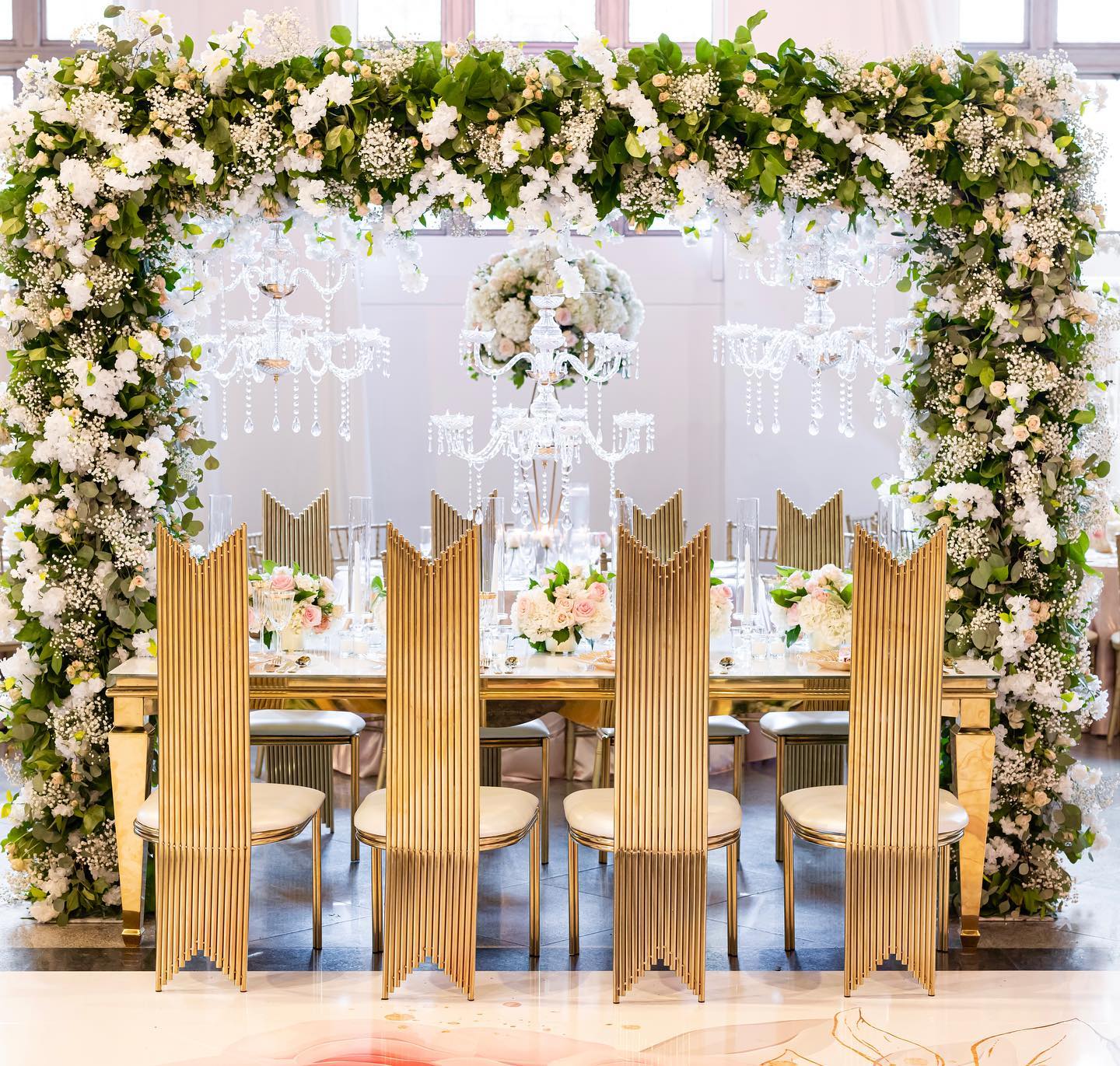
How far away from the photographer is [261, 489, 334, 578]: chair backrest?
5.50 metres

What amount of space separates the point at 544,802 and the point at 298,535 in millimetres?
1781

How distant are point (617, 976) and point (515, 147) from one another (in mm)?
2352

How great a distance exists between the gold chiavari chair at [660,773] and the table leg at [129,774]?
4.42ft

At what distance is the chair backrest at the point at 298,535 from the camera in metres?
5.50

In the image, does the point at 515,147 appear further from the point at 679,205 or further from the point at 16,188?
the point at 16,188

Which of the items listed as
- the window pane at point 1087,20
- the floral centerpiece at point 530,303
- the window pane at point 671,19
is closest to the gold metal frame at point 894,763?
the floral centerpiece at point 530,303

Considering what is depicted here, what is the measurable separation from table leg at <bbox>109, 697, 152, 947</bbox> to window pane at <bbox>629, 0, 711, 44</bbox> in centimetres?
649

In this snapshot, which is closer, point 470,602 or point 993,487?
point 470,602

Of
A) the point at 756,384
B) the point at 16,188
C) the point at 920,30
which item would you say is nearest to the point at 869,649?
the point at 16,188

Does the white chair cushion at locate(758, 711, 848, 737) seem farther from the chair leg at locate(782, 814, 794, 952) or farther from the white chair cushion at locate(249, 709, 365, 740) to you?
the white chair cushion at locate(249, 709, 365, 740)

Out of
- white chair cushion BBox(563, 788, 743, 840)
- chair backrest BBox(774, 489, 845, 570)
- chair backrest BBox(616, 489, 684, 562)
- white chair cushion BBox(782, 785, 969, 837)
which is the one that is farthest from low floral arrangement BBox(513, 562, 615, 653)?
chair backrest BBox(774, 489, 845, 570)

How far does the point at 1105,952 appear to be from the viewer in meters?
3.78

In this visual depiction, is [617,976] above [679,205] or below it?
below

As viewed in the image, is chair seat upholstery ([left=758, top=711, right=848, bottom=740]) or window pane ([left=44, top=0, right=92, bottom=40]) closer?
chair seat upholstery ([left=758, top=711, right=848, bottom=740])
